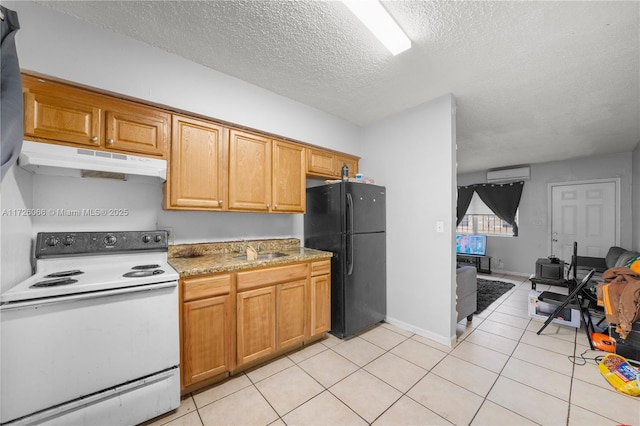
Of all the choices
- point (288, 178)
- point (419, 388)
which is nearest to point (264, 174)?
point (288, 178)

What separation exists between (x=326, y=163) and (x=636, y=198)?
5.36 m

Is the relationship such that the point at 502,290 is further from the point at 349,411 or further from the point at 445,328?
the point at 349,411

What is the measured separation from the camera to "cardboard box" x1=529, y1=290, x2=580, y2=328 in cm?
278

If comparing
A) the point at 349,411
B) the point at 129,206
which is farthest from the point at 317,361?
the point at 129,206

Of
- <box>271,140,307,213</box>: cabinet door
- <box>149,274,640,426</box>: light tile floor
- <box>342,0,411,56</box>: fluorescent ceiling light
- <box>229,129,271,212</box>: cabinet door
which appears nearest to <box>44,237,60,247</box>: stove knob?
<box>229,129,271,212</box>: cabinet door

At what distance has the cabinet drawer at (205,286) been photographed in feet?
5.57

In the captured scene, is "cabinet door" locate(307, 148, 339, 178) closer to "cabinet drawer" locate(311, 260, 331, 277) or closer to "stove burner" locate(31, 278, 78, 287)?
"cabinet drawer" locate(311, 260, 331, 277)

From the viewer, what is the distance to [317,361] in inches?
86.4

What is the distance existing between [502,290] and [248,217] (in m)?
4.66

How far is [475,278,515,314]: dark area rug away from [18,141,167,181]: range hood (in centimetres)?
424

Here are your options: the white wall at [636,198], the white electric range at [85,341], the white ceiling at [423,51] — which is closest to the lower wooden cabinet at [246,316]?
the white electric range at [85,341]

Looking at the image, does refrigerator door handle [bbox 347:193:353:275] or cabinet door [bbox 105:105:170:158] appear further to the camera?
refrigerator door handle [bbox 347:193:353:275]

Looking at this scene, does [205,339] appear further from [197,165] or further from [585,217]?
[585,217]

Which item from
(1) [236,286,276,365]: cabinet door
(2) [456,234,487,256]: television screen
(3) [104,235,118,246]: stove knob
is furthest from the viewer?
(2) [456,234,487,256]: television screen
